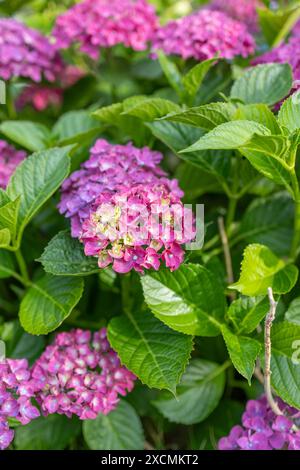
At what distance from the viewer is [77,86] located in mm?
2422

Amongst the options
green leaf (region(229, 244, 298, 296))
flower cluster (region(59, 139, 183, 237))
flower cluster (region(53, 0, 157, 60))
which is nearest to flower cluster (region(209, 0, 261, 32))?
flower cluster (region(53, 0, 157, 60))

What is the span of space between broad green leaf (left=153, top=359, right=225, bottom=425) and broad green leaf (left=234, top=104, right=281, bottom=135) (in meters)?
0.66

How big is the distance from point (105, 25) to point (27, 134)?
0.46 m

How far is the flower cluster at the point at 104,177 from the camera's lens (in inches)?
56.7

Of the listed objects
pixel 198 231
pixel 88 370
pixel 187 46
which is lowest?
pixel 88 370

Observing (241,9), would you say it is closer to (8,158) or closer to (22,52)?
(22,52)

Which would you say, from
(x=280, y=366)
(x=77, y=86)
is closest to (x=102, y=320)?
(x=280, y=366)

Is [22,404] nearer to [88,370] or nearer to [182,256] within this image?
[88,370]

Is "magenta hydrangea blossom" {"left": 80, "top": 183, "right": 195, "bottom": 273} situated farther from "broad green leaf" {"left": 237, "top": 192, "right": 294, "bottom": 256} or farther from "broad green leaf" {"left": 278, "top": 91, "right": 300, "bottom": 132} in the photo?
"broad green leaf" {"left": 237, "top": 192, "right": 294, "bottom": 256}

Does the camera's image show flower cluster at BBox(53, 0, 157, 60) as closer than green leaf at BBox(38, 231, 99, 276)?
No

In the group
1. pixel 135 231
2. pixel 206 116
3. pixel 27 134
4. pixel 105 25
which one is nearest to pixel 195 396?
pixel 135 231

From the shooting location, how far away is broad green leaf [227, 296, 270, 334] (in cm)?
143
